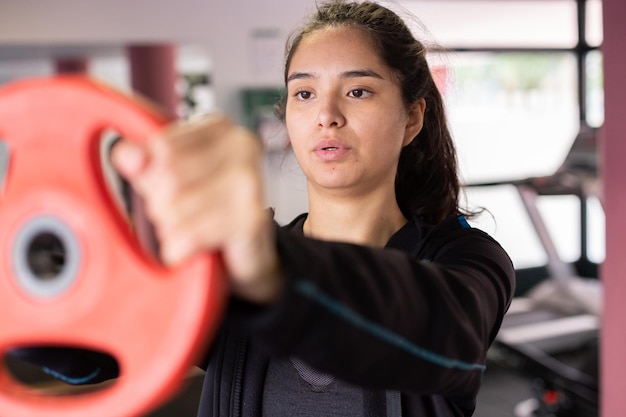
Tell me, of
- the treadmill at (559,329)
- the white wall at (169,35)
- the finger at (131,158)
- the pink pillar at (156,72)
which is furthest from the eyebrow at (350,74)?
the pink pillar at (156,72)

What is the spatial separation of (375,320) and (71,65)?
4798 mm

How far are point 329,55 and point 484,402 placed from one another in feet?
10.6

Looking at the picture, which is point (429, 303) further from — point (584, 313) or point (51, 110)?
point (584, 313)

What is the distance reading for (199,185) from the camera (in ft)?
1.50

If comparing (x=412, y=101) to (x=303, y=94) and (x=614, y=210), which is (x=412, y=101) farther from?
(x=614, y=210)

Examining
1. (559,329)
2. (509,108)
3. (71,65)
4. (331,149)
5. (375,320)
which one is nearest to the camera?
(375,320)

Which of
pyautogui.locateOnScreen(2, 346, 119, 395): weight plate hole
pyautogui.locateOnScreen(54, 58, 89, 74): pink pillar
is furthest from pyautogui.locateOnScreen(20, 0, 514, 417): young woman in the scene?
pyautogui.locateOnScreen(54, 58, 89, 74): pink pillar

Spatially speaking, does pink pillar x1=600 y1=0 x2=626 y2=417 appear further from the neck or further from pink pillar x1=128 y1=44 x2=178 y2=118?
pink pillar x1=128 y1=44 x2=178 y2=118

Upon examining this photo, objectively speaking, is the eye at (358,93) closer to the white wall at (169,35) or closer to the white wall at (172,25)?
the white wall at (169,35)

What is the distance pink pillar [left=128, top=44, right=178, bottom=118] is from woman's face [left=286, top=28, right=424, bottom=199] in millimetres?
3682

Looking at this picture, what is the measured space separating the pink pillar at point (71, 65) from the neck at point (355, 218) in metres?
3.86

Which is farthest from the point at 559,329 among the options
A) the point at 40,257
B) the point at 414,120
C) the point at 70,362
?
the point at 40,257

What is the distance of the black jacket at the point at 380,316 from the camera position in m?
0.54

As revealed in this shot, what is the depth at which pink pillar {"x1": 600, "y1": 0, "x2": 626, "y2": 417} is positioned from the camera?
2014 millimetres
